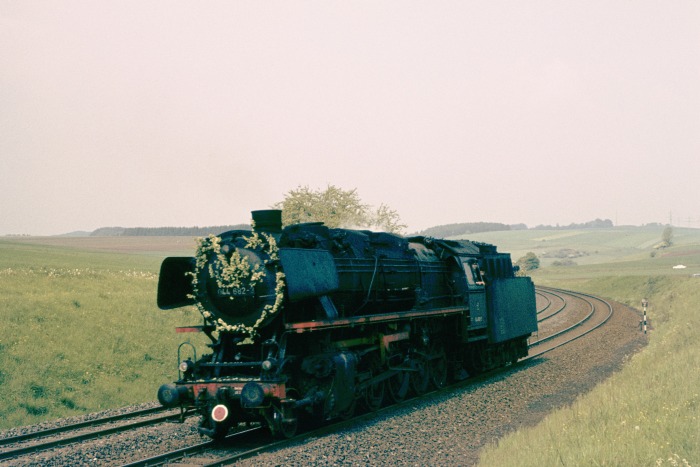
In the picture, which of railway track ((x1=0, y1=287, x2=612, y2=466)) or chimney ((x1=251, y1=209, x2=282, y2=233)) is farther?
chimney ((x1=251, y1=209, x2=282, y2=233))

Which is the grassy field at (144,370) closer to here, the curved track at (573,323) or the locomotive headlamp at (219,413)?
the curved track at (573,323)

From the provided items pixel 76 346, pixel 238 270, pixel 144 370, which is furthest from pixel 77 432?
pixel 76 346

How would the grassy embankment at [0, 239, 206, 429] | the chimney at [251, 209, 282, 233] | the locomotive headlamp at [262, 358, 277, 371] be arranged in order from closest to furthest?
the locomotive headlamp at [262, 358, 277, 371] → the chimney at [251, 209, 282, 233] → the grassy embankment at [0, 239, 206, 429]

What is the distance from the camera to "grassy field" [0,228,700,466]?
7.97 meters

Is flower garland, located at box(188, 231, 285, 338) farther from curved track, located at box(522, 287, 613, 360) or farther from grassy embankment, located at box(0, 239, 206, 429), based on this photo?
curved track, located at box(522, 287, 613, 360)

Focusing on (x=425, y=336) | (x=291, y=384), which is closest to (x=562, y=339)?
(x=425, y=336)

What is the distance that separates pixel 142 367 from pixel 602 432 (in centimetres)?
1296

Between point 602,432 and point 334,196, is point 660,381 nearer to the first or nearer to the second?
point 602,432

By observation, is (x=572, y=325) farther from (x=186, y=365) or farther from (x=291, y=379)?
(x=186, y=365)

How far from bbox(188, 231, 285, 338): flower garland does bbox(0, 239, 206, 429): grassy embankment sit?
5.88 metres

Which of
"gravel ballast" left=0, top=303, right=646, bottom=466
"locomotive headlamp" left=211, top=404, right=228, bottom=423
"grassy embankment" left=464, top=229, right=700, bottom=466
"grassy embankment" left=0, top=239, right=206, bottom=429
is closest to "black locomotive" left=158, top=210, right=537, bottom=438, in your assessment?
"locomotive headlamp" left=211, top=404, right=228, bottom=423

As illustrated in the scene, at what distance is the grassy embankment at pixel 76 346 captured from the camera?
14.6 meters

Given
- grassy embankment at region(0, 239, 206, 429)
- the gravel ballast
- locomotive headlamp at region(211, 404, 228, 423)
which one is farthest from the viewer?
grassy embankment at region(0, 239, 206, 429)

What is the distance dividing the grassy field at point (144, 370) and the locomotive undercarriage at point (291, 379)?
273 centimetres
